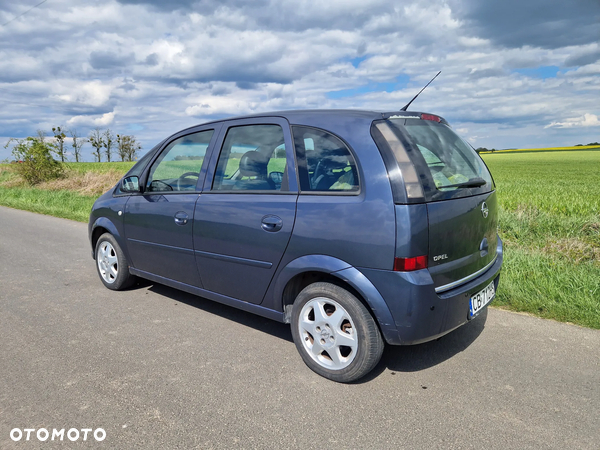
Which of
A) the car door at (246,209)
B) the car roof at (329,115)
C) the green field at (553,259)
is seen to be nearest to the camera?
the car roof at (329,115)

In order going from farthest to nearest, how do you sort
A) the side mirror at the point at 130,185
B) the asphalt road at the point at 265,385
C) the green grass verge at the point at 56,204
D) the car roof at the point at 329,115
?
1. the green grass verge at the point at 56,204
2. the side mirror at the point at 130,185
3. the car roof at the point at 329,115
4. the asphalt road at the point at 265,385

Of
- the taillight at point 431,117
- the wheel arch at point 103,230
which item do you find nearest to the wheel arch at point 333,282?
the taillight at point 431,117

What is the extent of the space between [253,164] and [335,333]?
1488mm

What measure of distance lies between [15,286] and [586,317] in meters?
5.86

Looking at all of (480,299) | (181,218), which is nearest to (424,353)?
(480,299)

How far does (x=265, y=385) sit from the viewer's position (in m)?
3.11

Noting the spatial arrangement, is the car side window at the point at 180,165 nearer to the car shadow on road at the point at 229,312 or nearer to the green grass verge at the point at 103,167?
the car shadow on road at the point at 229,312

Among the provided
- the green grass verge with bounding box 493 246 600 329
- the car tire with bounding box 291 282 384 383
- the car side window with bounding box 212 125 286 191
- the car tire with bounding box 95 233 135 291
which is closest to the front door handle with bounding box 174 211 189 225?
the car side window with bounding box 212 125 286 191

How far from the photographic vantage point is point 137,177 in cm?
475

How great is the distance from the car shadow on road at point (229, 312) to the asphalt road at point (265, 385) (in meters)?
0.03

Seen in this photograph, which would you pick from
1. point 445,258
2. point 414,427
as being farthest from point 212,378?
point 445,258

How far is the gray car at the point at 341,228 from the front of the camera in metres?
2.88

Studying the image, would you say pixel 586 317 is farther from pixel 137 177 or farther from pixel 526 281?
pixel 137 177

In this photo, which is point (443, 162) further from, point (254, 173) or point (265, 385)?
point (265, 385)
